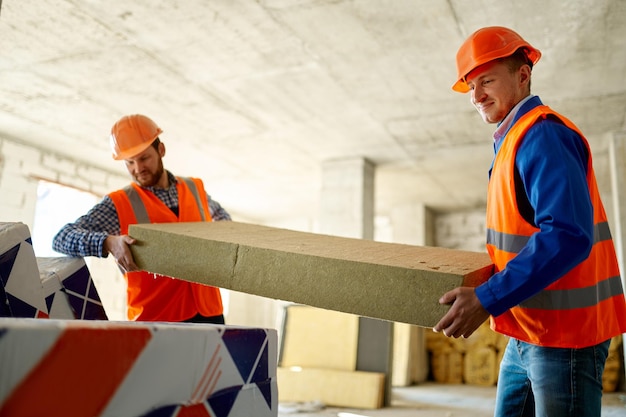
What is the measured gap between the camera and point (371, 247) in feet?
5.60

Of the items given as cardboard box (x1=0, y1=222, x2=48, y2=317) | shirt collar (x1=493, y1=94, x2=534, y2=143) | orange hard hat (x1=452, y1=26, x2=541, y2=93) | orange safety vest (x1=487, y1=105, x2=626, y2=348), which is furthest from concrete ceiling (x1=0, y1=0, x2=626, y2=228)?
cardboard box (x1=0, y1=222, x2=48, y2=317)

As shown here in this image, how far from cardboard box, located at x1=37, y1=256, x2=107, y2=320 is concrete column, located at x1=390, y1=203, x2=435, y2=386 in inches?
202

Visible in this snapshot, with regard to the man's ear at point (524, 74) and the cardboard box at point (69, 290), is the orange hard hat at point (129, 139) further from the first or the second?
the man's ear at point (524, 74)

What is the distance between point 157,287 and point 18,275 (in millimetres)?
1017

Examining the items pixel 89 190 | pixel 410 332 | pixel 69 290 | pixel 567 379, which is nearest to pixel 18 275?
pixel 69 290

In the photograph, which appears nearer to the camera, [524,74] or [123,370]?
[123,370]

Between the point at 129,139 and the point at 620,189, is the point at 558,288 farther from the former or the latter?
the point at 620,189

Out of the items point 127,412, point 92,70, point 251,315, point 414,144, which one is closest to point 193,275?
point 127,412

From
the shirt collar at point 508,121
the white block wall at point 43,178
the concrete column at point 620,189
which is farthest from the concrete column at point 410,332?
the shirt collar at point 508,121

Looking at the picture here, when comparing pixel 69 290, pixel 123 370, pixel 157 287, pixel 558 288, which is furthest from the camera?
pixel 157 287

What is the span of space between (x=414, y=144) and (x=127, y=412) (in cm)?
630

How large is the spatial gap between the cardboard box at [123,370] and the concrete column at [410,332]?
559 centimetres

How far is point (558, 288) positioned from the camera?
1326 millimetres

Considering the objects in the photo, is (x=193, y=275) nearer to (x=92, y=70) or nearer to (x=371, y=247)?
(x=371, y=247)
